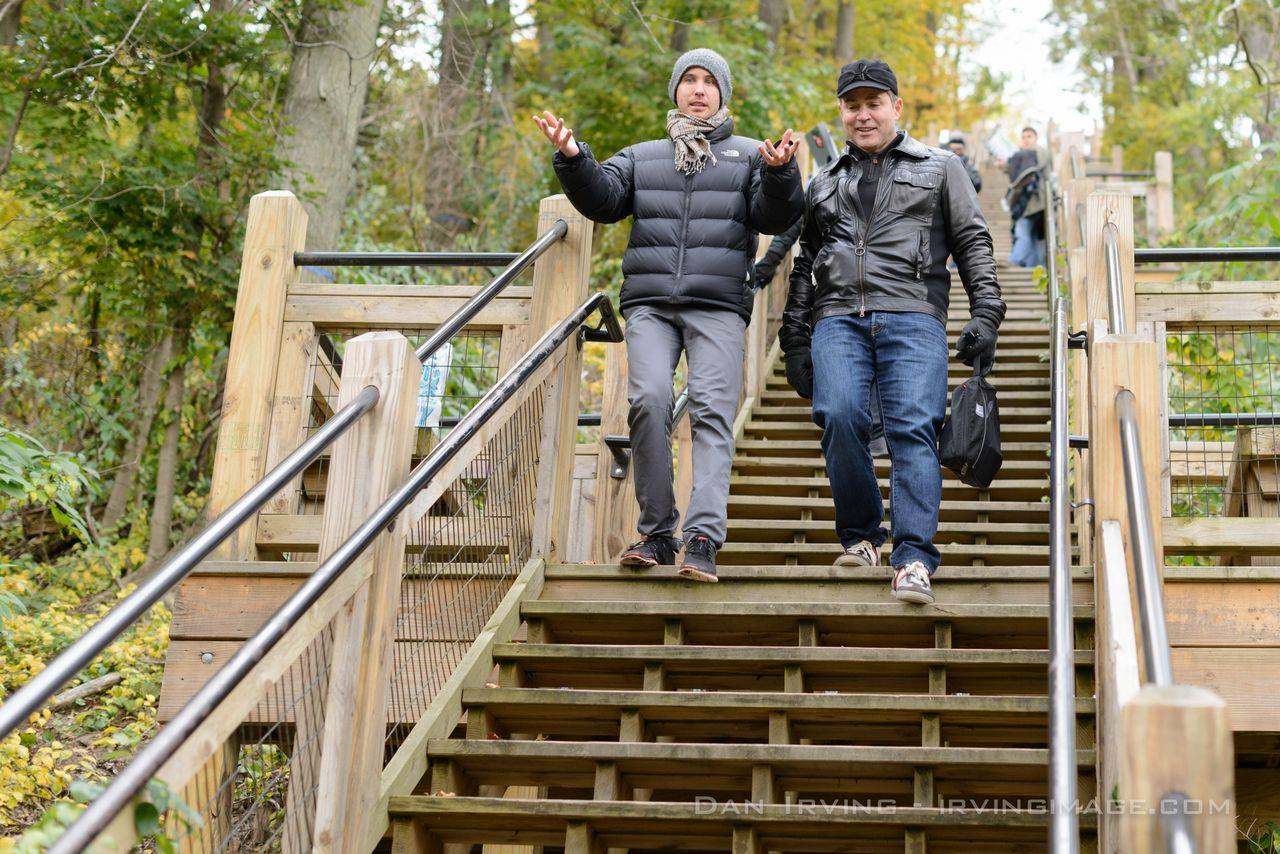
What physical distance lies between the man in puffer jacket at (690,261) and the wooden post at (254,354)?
119 centimetres

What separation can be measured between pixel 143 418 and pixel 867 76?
7.49m

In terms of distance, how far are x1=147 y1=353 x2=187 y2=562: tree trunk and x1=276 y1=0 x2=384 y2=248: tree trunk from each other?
1.61 metres

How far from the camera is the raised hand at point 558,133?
16.5 feet

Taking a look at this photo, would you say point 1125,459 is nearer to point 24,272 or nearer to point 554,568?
point 554,568

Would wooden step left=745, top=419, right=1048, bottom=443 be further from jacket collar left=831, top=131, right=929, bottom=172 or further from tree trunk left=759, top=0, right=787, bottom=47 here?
tree trunk left=759, top=0, right=787, bottom=47

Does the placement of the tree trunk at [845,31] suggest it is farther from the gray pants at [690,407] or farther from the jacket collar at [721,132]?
the gray pants at [690,407]

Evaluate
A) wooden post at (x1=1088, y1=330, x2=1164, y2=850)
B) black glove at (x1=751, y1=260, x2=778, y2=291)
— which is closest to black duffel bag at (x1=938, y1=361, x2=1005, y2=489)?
wooden post at (x1=1088, y1=330, x2=1164, y2=850)

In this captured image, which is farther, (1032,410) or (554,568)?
(1032,410)

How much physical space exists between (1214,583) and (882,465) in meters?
3.68

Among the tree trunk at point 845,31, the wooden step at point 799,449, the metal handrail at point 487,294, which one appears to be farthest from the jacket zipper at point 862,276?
the tree trunk at point 845,31

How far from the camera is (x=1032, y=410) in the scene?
28.0ft

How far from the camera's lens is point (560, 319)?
5.54 meters

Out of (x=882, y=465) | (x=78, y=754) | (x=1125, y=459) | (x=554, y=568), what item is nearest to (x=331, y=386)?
(x=554, y=568)

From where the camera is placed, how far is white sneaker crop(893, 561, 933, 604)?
4625 mm
